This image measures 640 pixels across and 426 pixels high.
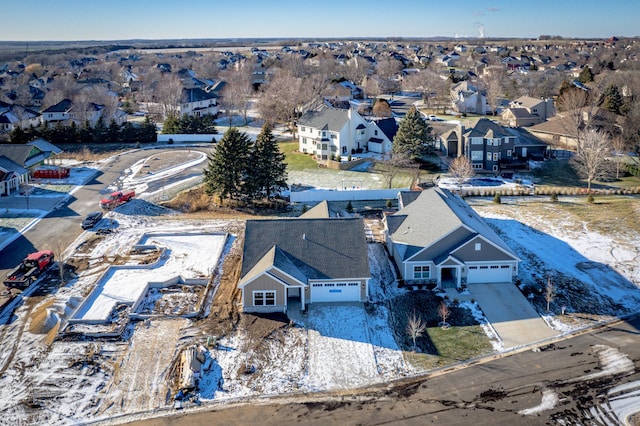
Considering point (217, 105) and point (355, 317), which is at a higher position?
point (217, 105)

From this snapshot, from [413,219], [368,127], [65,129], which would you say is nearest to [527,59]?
[368,127]

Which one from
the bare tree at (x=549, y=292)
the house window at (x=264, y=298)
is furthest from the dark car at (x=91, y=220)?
the bare tree at (x=549, y=292)

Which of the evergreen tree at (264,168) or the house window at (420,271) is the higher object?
the evergreen tree at (264,168)

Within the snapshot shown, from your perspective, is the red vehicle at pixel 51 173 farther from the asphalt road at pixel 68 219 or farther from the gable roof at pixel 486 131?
the gable roof at pixel 486 131

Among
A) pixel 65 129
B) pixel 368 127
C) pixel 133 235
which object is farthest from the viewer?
pixel 65 129

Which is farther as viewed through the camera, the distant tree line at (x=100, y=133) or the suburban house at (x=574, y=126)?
the distant tree line at (x=100, y=133)

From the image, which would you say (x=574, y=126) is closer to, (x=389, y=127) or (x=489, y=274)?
(x=389, y=127)

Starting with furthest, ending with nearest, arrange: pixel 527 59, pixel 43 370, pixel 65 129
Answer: pixel 527 59
pixel 65 129
pixel 43 370

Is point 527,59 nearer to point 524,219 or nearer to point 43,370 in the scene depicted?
point 524,219
